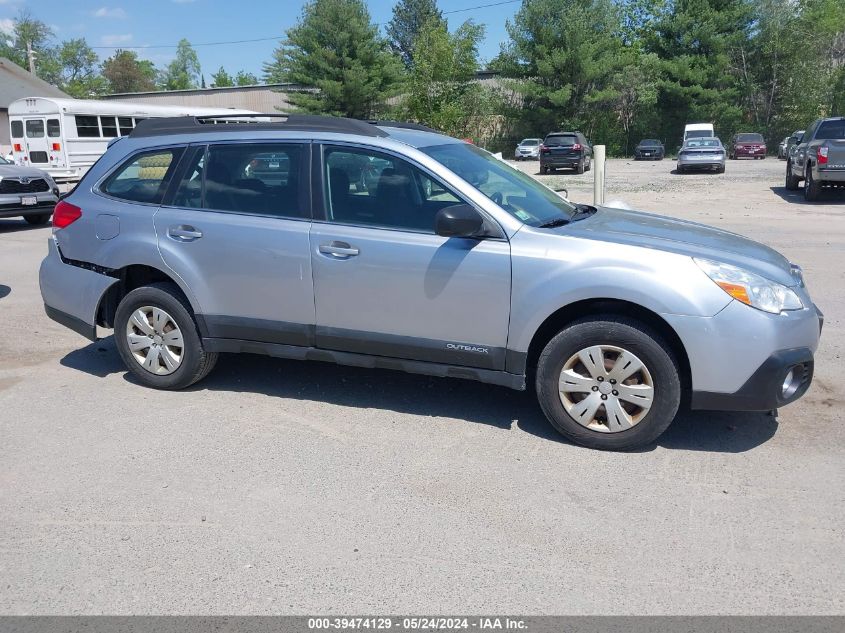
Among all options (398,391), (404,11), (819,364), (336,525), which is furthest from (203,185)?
(404,11)

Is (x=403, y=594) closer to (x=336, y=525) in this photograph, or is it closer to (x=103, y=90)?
(x=336, y=525)

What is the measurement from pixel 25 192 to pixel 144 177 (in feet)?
37.6

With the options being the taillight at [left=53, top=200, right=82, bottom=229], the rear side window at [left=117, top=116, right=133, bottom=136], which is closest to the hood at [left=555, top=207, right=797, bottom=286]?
the taillight at [left=53, top=200, right=82, bottom=229]

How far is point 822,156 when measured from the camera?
17594 mm

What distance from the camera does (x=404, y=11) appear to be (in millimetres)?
102000

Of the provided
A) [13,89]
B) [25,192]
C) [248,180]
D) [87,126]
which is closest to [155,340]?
[248,180]

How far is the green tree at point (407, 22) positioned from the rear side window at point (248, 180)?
99600 mm

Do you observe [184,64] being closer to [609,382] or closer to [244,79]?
[244,79]

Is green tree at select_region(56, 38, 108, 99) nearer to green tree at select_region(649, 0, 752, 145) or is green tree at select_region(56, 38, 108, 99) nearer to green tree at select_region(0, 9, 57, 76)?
green tree at select_region(0, 9, 57, 76)

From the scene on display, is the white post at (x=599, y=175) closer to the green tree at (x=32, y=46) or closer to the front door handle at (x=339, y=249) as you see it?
the front door handle at (x=339, y=249)

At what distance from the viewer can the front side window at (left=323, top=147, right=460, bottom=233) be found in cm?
483

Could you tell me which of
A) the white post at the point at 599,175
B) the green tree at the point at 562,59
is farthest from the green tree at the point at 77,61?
the white post at the point at 599,175

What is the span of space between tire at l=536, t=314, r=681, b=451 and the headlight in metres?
0.46

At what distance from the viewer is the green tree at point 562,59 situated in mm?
49812
